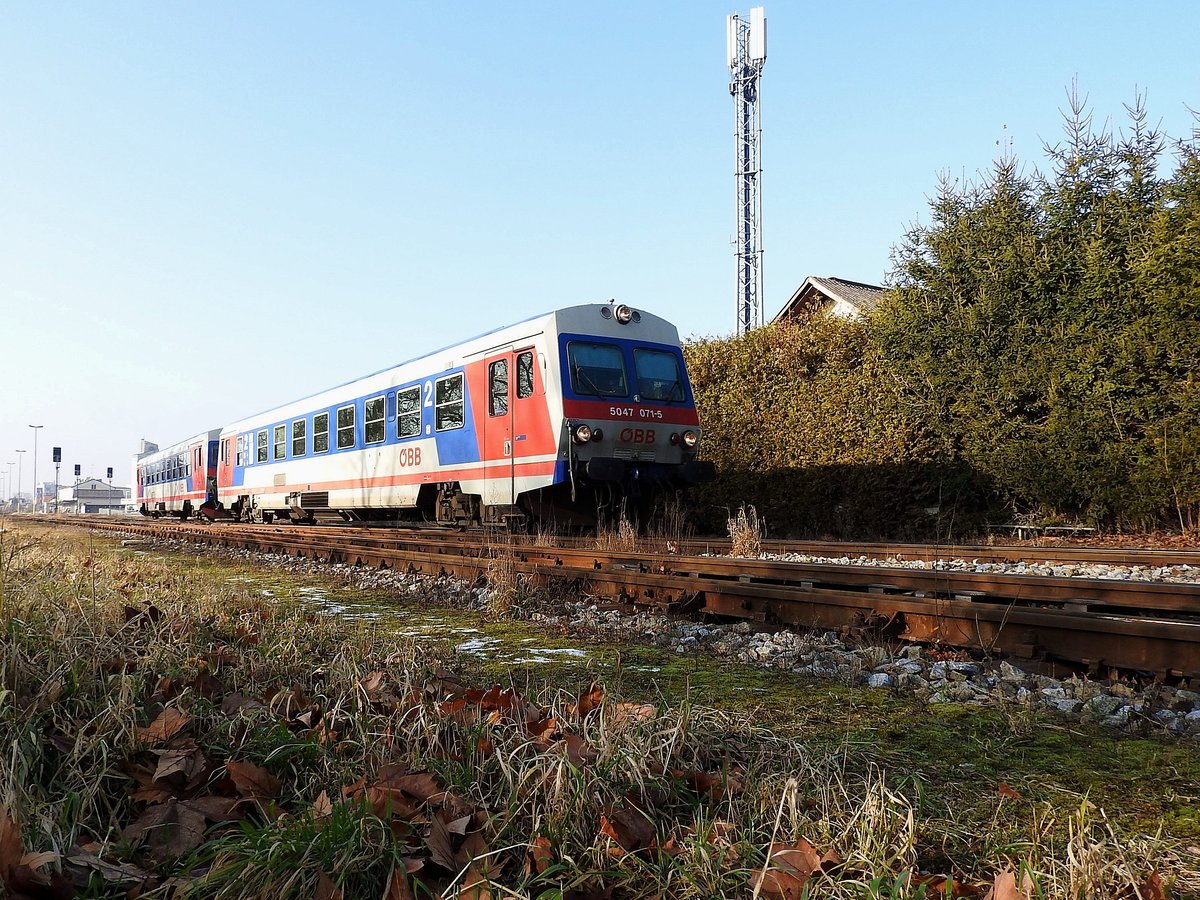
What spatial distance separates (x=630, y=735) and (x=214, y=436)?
1107 inches

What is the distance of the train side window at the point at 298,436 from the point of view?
744 inches

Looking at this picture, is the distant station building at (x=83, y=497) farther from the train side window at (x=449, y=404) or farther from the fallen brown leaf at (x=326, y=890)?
the fallen brown leaf at (x=326, y=890)

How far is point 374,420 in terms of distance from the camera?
50.2 feet

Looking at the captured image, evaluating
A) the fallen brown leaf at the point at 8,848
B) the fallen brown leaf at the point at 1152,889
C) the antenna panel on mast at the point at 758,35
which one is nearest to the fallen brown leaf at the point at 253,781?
the fallen brown leaf at the point at 8,848

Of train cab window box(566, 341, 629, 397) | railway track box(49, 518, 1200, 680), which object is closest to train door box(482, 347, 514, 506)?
train cab window box(566, 341, 629, 397)

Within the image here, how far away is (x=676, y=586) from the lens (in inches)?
244

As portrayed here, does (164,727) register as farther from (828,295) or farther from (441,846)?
(828,295)

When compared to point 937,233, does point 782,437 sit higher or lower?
lower

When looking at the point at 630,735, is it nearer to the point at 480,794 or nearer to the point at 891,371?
the point at 480,794

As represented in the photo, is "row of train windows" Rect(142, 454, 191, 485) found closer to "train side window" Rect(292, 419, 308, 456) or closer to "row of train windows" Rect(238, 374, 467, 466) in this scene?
"row of train windows" Rect(238, 374, 467, 466)

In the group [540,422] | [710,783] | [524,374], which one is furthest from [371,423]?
[710,783]

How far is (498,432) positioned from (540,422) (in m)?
0.98

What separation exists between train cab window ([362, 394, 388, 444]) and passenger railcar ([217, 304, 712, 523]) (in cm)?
5

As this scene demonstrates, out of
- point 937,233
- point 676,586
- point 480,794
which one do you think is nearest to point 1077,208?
point 937,233
